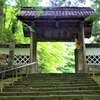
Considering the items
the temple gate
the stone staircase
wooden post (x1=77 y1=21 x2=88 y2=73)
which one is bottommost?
the stone staircase

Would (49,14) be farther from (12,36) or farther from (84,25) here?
(12,36)

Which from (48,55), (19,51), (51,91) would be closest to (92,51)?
(19,51)

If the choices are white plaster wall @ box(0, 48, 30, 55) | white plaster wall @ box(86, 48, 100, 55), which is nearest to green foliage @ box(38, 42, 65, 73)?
white plaster wall @ box(0, 48, 30, 55)

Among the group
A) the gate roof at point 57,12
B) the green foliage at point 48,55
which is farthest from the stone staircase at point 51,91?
the green foliage at point 48,55

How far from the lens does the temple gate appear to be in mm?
10844

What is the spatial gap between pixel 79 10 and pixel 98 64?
386cm

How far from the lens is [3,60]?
10836 millimetres

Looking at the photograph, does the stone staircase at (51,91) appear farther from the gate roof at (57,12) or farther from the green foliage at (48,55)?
the green foliage at (48,55)

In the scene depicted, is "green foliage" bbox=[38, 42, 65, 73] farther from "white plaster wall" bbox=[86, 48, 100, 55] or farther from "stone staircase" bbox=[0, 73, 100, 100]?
"stone staircase" bbox=[0, 73, 100, 100]

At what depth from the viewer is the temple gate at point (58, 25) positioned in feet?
35.6

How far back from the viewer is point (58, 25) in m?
11.6

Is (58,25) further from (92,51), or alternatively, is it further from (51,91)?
(51,91)

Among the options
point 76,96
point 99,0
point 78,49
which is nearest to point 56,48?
point 78,49

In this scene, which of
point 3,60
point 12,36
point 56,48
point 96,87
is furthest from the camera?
point 56,48
